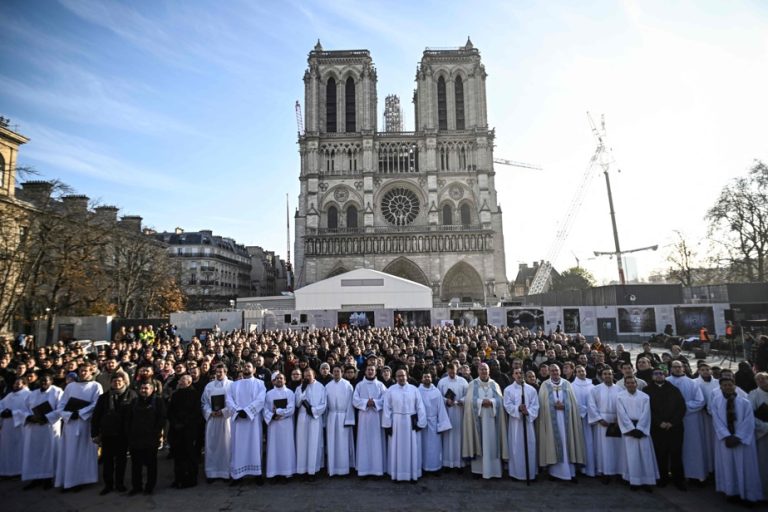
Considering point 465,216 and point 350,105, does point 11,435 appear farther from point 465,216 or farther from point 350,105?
point 350,105

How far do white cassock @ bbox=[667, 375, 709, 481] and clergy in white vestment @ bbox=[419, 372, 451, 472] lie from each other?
345cm

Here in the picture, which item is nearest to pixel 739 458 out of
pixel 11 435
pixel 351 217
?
pixel 11 435

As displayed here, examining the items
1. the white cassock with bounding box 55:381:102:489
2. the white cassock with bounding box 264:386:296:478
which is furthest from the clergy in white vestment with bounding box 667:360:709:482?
the white cassock with bounding box 55:381:102:489

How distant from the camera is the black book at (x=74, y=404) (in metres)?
6.19

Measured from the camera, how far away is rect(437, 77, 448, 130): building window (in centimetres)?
4666

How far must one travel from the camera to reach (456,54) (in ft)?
151

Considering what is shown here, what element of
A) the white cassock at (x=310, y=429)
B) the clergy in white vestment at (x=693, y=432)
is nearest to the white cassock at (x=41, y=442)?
the white cassock at (x=310, y=429)

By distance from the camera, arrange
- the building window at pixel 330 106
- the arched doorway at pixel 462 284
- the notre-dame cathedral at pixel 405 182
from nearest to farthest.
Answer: the notre-dame cathedral at pixel 405 182 → the arched doorway at pixel 462 284 → the building window at pixel 330 106

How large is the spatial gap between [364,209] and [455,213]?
9524 mm

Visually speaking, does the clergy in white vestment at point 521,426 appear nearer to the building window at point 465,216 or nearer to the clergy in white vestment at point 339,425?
the clergy in white vestment at point 339,425

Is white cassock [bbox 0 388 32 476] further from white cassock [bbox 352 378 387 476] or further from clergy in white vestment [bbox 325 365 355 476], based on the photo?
white cassock [bbox 352 378 387 476]

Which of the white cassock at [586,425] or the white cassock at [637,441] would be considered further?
the white cassock at [586,425]

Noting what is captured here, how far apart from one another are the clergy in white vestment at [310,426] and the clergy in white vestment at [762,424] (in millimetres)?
5926

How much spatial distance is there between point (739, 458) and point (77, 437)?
9.06 meters
